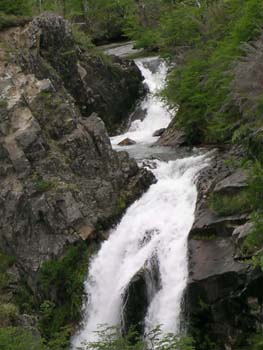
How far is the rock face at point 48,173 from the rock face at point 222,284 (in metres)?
3.59

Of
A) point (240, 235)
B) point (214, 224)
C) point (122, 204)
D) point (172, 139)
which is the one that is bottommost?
point (172, 139)

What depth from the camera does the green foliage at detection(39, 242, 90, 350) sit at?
15.2m

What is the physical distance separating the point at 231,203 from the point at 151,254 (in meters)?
2.39

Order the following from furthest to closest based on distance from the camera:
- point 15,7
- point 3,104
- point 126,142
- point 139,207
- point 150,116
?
point 150,116 < point 126,142 < point 15,7 < point 3,104 < point 139,207

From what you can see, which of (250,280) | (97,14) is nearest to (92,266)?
(250,280)

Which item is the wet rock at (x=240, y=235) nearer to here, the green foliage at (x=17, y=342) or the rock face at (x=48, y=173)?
the rock face at (x=48, y=173)

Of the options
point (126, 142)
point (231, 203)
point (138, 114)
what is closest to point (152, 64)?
point (138, 114)

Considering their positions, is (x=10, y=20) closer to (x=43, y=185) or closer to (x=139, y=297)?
(x=43, y=185)

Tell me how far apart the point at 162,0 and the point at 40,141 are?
81.6ft

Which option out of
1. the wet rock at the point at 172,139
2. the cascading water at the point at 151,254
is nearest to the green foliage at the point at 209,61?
the wet rock at the point at 172,139

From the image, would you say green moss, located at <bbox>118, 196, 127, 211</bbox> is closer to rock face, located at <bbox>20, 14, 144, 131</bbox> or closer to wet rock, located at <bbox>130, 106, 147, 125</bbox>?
rock face, located at <bbox>20, 14, 144, 131</bbox>

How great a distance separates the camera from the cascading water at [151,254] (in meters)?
14.0

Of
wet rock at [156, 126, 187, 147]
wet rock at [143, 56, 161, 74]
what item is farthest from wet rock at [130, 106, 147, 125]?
wet rock at [156, 126, 187, 147]

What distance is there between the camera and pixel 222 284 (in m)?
12.7
